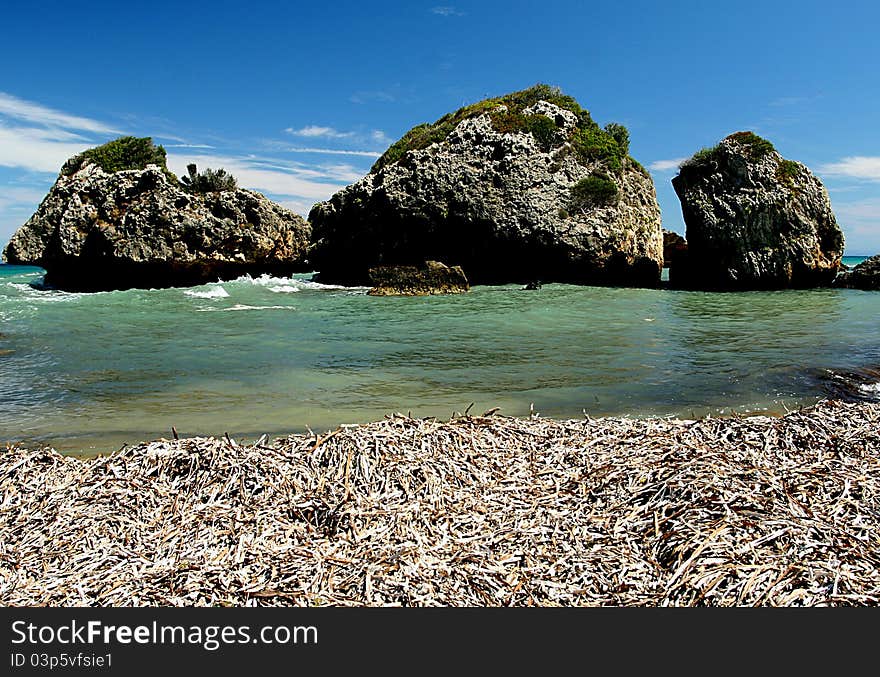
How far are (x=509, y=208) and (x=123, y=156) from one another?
24.6m

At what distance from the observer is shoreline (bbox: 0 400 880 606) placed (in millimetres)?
3428

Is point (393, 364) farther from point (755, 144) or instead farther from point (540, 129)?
point (755, 144)

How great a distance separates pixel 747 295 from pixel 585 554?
2839 centimetres

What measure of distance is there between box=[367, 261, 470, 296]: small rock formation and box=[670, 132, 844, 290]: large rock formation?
13.5 metres

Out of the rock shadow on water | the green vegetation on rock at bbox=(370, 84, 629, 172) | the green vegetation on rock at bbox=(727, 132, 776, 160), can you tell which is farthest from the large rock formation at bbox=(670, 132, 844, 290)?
the rock shadow on water

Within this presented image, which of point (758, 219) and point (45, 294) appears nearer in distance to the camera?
point (45, 294)

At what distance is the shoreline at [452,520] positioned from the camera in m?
3.43

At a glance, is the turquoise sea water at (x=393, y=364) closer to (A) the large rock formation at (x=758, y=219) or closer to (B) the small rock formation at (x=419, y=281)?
(B) the small rock formation at (x=419, y=281)

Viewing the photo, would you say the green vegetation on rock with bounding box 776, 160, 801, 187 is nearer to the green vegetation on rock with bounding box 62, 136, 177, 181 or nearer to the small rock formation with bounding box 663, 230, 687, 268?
the small rock formation with bounding box 663, 230, 687, 268

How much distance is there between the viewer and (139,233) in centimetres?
3177

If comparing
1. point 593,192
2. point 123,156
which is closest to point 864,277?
point 593,192

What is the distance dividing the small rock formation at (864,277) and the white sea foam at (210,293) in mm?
32082

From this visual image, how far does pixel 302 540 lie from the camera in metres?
3.99

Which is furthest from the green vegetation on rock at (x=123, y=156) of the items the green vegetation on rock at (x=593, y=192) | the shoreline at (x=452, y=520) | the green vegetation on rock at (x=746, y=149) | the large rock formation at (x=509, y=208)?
the shoreline at (x=452, y=520)
